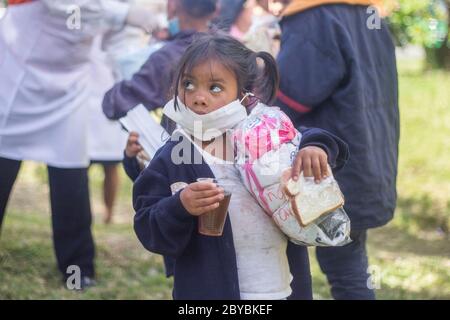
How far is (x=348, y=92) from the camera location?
2.81 m

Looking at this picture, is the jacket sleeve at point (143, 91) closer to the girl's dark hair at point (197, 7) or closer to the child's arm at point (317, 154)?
the girl's dark hair at point (197, 7)

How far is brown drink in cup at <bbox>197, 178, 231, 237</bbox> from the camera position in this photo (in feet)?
6.39

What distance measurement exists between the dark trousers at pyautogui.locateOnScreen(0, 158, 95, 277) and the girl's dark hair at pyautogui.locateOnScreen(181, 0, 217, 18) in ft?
3.46

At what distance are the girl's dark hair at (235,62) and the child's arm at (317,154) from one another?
0.20 metres

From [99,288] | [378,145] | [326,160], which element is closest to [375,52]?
[378,145]

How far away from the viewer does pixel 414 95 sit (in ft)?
30.1

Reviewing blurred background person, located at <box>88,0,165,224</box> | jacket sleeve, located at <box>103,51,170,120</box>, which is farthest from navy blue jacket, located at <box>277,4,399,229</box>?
blurred background person, located at <box>88,0,165,224</box>

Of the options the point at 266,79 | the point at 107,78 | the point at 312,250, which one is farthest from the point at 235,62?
the point at 312,250

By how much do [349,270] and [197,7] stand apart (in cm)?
120

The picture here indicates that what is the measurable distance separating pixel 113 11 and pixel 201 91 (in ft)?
4.62

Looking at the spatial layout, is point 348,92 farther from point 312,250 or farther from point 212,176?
point 312,250

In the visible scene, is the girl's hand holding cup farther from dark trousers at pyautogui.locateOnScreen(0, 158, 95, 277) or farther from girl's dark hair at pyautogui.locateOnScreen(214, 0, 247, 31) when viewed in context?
dark trousers at pyautogui.locateOnScreen(0, 158, 95, 277)

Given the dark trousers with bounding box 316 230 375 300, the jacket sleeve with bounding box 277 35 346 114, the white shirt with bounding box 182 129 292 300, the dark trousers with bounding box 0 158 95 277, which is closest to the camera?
the white shirt with bounding box 182 129 292 300

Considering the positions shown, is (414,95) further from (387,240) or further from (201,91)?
(201,91)
